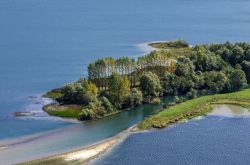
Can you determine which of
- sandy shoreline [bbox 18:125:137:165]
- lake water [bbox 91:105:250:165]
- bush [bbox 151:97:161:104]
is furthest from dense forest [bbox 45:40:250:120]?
lake water [bbox 91:105:250:165]

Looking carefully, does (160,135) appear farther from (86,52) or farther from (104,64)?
(86,52)

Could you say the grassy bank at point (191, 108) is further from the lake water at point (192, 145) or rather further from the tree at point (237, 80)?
the lake water at point (192, 145)

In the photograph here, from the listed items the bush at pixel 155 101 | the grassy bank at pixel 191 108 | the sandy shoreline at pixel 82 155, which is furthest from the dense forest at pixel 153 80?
the sandy shoreline at pixel 82 155

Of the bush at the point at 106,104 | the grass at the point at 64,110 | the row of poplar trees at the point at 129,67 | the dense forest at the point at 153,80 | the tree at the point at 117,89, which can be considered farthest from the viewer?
the row of poplar trees at the point at 129,67

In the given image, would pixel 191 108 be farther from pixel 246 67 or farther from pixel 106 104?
pixel 246 67

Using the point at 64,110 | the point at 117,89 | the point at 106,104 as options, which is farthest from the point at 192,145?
the point at 64,110

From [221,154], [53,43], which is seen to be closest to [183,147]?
[221,154]

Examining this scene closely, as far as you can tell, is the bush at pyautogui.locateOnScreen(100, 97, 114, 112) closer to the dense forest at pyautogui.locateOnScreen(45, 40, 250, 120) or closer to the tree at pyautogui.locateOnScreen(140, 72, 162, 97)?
the dense forest at pyautogui.locateOnScreen(45, 40, 250, 120)
